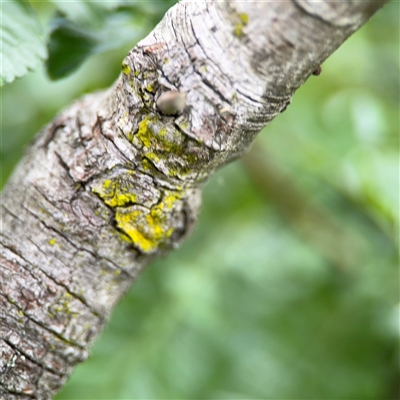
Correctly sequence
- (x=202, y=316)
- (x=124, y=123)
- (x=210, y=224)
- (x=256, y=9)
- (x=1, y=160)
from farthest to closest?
1. (x=210, y=224)
2. (x=202, y=316)
3. (x=1, y=160)
4. (x=124, y=123)
5. (x=256, y=9)

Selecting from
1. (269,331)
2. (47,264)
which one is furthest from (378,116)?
(47,264)

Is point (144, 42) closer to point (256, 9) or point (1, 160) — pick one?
point (256, 9)

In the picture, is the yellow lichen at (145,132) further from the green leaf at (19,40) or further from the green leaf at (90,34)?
the green leaf at (90,34)

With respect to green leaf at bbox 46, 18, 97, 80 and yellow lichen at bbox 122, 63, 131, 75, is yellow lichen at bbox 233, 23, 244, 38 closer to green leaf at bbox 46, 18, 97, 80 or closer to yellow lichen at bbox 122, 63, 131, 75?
yellow lichen at bbox 122, 63, 131, 75

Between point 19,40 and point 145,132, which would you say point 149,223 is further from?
point 19,40

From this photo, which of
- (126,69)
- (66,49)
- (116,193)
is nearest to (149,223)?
(116,193)

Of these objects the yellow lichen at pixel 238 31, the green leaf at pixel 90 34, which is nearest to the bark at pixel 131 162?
the yellow lichen at pixel 238 31

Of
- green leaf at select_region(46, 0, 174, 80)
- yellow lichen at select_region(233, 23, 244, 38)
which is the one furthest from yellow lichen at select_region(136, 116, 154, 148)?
green leaf at select_region(46, 0, 174, 80)
